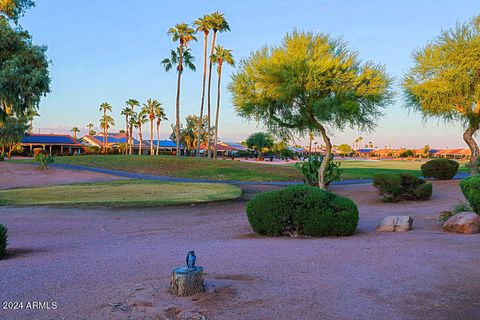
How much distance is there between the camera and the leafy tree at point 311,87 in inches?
867

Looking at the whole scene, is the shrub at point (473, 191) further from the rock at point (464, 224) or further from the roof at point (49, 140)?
the roof at point (49, 140)

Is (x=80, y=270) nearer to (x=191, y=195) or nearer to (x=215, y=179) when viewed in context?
(x=191, y=195)

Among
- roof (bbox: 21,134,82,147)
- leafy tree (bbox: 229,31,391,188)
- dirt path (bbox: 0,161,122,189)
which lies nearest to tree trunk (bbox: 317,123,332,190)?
leafy tree (bbox: 229,31,391,188)

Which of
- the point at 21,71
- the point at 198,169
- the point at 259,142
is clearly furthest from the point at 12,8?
the point at 259,142

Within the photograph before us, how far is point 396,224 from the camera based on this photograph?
11188 mm

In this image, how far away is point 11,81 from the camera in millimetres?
20125

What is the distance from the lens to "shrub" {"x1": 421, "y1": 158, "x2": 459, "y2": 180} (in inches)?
1121

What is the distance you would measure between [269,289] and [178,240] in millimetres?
5738

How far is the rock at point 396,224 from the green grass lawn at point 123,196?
10765mm

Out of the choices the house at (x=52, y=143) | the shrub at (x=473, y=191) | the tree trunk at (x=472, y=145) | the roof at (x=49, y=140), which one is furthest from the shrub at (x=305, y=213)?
the roof at (x=49, y=140)

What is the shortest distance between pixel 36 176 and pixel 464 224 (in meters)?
31.6

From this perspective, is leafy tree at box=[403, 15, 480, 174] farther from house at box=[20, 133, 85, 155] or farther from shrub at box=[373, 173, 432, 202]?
house at box=[20, 133, 85, 155]

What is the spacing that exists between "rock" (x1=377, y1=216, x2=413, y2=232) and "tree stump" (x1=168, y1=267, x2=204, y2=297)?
7072 mm

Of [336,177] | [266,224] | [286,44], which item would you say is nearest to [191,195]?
[336,177]
